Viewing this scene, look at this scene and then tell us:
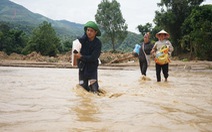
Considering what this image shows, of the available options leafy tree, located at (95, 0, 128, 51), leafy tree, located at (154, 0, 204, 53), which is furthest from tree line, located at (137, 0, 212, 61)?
leafy tree, located at (95, 0, 128, 51)

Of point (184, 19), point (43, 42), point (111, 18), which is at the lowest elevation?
point (43, 42)

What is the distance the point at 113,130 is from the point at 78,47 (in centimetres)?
295

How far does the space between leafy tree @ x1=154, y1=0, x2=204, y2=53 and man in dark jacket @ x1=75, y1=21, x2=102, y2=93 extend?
25.9 metres

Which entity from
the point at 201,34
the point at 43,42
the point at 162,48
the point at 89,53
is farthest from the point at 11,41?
the point at 89,53

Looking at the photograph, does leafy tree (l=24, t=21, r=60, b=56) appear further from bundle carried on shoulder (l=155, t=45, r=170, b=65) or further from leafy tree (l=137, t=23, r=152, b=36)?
bundle carried on shoulder (l=155, t=45, r=170, b=65)

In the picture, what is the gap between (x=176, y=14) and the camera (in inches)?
1211

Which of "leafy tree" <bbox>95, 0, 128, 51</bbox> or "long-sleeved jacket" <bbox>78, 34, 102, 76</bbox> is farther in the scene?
"leafy tree" <bbox>95, 0, 128, 51</bbox>

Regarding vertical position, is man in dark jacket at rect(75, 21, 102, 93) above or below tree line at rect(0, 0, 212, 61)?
below

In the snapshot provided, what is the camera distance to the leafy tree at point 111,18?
46000mm

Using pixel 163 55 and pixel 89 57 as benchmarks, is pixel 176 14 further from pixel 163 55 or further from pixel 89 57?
pixel 89 57

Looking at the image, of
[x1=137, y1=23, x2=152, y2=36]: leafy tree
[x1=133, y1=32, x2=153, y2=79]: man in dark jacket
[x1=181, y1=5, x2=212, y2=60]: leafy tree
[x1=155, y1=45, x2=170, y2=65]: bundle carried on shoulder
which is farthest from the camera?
[x1=137, y1=23, x2=152, y2=36]: leafy tree

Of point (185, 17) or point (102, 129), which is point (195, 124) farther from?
point (185, 17)

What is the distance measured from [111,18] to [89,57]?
4231 centimetres

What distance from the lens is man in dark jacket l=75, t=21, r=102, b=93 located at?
490 centimetres
